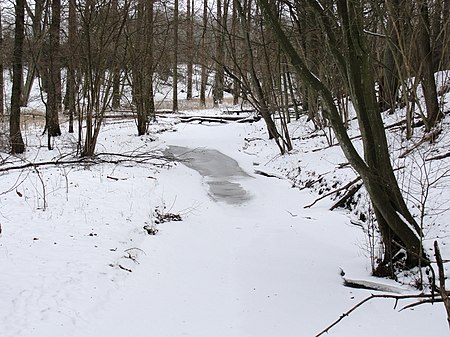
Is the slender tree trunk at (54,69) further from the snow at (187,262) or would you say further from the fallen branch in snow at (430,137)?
the fallen branch in snow at (430,137)

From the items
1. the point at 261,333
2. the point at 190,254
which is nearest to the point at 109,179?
the point at 190,254

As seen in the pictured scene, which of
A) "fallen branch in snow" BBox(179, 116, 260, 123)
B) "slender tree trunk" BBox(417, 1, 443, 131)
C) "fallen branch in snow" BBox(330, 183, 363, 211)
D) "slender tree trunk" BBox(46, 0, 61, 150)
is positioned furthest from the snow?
"fallen branch in snow" BBox(179, 116, 260, 123)

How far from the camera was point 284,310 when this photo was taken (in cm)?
441

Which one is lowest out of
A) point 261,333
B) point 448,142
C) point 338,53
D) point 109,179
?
point 261,333

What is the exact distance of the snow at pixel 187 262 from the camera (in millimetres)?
4012

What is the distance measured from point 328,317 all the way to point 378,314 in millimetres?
464

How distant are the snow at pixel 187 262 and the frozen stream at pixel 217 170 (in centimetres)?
43

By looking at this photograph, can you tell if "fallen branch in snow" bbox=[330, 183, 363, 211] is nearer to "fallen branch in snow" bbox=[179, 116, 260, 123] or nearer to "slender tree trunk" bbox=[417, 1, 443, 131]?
"slender tree trunk" bbox=[417, 1, 443, 131]

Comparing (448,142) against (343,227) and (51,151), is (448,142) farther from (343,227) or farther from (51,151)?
(51,151)

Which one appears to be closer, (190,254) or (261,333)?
(261,333)

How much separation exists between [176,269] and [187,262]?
10.0 inches

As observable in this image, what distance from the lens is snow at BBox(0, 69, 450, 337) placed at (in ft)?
13.2

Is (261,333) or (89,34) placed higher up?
(89,34)

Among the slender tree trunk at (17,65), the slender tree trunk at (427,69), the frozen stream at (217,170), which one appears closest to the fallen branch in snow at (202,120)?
the frozen stream at (217,170)
